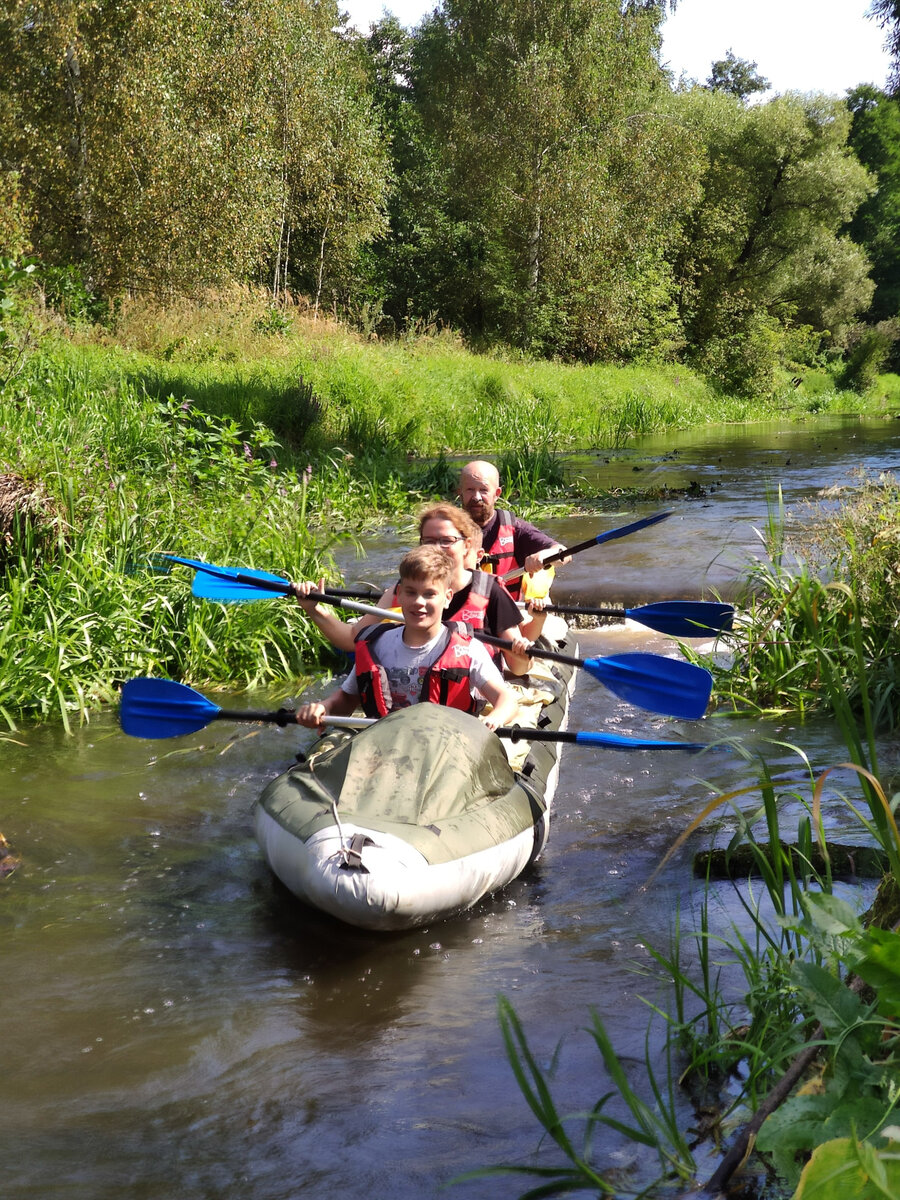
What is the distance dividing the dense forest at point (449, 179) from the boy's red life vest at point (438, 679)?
7545 millimetres

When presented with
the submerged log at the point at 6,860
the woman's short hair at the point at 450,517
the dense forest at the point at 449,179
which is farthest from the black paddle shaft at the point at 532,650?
the dense forest at the point at 449,179

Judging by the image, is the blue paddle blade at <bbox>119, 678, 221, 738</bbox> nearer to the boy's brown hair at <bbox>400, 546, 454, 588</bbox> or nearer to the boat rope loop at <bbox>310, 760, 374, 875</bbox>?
the boy's brown hair at <bbox>400, 546, 454, 588</bbox>

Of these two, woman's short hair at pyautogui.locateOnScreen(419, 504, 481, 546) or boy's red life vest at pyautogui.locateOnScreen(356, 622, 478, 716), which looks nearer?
boy's red life vest at pyautogui.locateOnScreen(356, 622, 478, 716)

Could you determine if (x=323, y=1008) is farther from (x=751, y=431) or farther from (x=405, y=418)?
(x=751, y=431)

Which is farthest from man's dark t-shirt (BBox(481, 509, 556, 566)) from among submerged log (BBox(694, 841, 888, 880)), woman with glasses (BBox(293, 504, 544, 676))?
submerged log (BBox(694, 841, 888, 880))

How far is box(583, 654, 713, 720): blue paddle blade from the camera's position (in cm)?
425

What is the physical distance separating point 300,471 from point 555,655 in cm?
680

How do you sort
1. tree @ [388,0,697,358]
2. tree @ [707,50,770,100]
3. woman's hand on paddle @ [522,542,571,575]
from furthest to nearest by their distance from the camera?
tree @ [707,50,770,100] < tree @ [388,0,697,358] < woman's hand on paddle @ [522,542,571,575]

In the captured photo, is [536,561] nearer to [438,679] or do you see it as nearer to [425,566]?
[438,679]

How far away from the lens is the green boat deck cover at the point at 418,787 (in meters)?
3.39

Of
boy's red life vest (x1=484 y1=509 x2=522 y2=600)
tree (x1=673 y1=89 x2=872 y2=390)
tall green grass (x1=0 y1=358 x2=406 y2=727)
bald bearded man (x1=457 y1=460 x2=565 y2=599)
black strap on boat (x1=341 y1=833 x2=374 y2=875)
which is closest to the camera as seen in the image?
black strap on boat (x1=341 y1=833 x2=374 y2=875)

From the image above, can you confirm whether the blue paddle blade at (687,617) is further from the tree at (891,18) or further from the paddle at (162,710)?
the tree at (891,18)

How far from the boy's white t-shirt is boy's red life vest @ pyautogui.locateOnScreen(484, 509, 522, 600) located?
1.99 meters

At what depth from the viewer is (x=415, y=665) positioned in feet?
13.3
